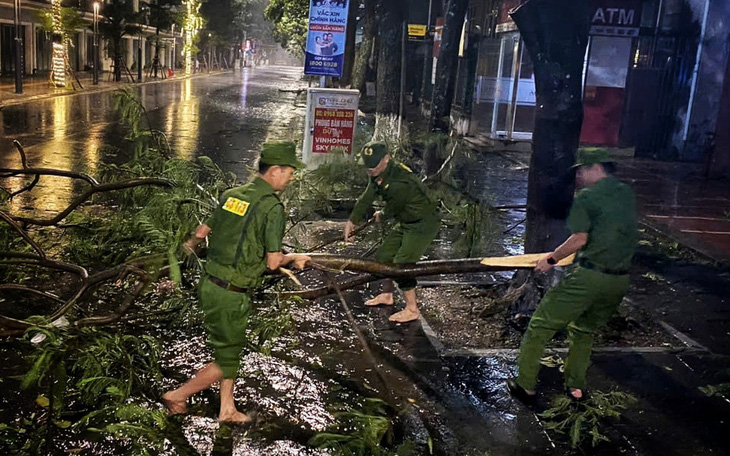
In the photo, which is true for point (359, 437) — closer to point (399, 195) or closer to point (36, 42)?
point (399, 195)

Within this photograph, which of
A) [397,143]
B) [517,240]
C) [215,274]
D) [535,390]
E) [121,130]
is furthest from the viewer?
[121,130]

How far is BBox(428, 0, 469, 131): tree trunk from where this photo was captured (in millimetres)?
12594

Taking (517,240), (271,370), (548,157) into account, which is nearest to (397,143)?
(517,240)

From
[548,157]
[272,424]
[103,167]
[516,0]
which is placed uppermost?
[516,0]

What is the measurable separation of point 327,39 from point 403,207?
345 inches

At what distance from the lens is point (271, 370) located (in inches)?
201

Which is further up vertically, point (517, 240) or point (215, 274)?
point (215, 274)

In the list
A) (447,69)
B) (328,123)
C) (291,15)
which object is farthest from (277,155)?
(291,15)

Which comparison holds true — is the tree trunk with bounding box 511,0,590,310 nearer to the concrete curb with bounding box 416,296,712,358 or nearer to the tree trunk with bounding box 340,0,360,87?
the concrete curb with bounding box 416,296,712,358

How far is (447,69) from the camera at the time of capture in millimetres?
12570

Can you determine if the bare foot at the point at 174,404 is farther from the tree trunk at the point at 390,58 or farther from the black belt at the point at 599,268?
the tree trunk at the point at 390,58

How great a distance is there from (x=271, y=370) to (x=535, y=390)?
192 centimetres

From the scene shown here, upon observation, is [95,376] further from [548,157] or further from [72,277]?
[548,157]

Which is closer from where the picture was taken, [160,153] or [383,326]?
[383,326]
